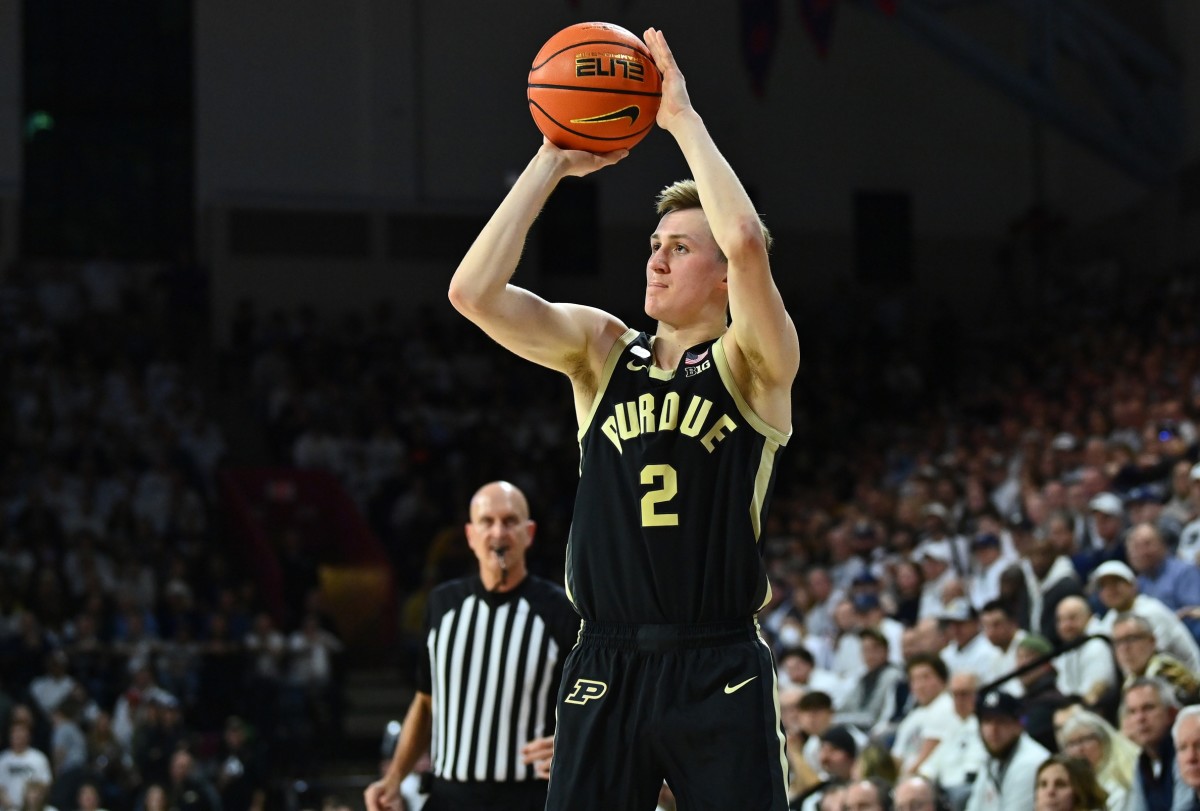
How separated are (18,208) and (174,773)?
9.56 meters

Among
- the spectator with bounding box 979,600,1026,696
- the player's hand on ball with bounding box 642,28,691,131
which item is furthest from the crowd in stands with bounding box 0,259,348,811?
the player's hand on ball with bounding box 642,28,691,131

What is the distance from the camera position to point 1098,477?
33.9 feet

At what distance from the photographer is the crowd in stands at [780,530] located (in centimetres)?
803

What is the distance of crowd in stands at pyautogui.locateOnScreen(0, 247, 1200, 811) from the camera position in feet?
26.3

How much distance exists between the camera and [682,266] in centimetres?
374

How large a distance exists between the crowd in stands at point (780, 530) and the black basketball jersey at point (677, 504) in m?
3.24

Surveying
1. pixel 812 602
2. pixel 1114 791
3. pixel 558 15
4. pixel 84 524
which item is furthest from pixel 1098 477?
pixel 558 15

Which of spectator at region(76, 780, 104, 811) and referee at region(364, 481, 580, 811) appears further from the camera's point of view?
spectator at region(76, 780, 104, 811)

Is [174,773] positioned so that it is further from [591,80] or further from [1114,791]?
[591,80]

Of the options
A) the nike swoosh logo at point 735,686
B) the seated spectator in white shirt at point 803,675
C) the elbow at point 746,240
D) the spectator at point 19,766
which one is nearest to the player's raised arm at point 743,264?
the elbow at point 746,240

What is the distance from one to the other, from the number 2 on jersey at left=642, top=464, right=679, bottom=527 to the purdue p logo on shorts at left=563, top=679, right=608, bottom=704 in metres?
0.36

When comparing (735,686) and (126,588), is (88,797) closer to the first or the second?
(126,588)

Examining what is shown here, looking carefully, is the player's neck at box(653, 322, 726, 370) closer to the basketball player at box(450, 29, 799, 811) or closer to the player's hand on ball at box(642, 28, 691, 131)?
the basketball player at box(450, 29, 799, 811)

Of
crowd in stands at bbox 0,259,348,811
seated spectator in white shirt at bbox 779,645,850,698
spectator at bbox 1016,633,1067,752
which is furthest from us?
crowd in stands at bbox 0,259,348,811
